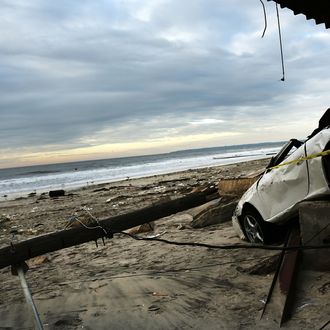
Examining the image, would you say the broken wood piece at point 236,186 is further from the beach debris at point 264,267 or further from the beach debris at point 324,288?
the beach debris at point 324,288

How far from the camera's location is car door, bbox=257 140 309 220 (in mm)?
4844

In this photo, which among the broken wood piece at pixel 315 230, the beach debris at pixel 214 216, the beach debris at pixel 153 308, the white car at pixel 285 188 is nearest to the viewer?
the beach debris at pixel 153 308

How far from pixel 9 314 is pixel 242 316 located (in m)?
2.77

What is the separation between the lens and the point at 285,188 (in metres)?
5.09

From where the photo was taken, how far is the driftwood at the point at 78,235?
15.5 ft

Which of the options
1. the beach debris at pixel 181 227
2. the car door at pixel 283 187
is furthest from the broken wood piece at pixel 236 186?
the car door at pixel 283 187

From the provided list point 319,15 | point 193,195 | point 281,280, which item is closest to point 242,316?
point 281,280

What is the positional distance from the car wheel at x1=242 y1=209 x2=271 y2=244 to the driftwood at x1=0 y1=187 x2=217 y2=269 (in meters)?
1.27

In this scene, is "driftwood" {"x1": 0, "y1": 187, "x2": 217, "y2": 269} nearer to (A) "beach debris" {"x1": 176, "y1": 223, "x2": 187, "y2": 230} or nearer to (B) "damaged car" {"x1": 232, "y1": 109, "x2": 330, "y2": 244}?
(B) "damaged car" {"x1": 232, "y1": 109, "x2": 330, "y2": 244}

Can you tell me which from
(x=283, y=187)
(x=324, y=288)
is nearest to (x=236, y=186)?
(x=283, y=187)

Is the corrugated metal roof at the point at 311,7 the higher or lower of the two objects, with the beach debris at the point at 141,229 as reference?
higher

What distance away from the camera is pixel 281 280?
4156mm

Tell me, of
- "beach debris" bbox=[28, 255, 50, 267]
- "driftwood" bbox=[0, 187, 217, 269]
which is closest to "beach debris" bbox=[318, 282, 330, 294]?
"driftwood" bbox=[0, 187, 217, 269]

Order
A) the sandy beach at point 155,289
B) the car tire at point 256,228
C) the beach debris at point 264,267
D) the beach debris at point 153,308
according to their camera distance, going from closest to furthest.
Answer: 1. the sandy beach at point 155,289
2. the beach debris at point 153,308
3. the beach debris at point 264,267
4. the car tire at point 256,228
